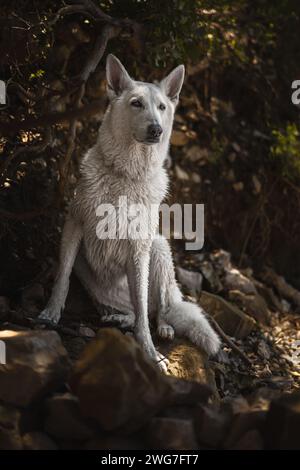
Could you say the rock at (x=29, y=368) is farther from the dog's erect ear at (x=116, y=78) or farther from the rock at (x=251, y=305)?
the rock at (x=251, y=305)

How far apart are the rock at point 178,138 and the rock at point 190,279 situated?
5.11 ft

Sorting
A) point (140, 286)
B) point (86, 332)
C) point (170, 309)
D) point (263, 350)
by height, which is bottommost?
point (263, 350)

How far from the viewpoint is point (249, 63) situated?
7301 millimetres

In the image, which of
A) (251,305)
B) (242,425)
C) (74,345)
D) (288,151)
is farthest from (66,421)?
(288,151)

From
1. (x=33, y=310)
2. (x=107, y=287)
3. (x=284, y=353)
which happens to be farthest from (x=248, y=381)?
(x=33, y=310)

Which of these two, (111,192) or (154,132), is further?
(111,192)

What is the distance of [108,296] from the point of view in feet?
15.8

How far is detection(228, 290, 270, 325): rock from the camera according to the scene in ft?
20.4

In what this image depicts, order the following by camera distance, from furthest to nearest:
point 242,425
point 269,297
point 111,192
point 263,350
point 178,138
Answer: point 178,138 → point 269,297 → point 263,350 → point 111,192 → point 242,425

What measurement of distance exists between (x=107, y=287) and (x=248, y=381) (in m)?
1.39

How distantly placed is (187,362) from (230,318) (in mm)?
1421

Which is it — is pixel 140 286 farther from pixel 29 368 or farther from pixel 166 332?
pixel 29 368
